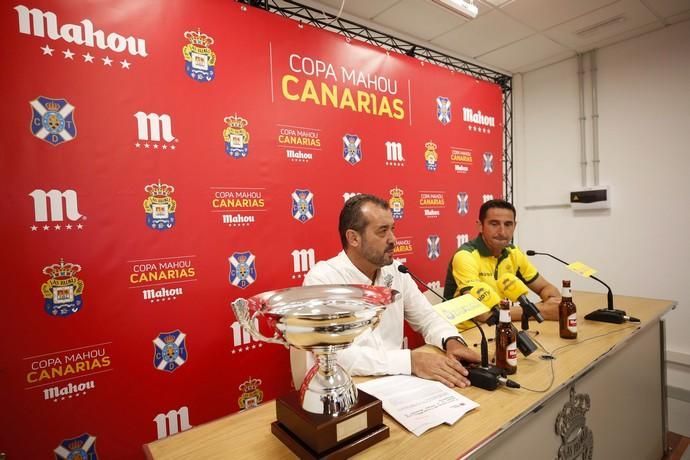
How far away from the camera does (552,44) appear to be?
3.49 metres

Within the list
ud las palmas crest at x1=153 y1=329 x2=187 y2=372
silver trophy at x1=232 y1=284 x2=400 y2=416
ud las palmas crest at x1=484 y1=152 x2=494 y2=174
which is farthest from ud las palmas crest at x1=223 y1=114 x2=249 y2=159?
ud las palmas crest at x1=484 y1=152 x2=494 y2=174

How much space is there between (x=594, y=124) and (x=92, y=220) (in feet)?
14.6

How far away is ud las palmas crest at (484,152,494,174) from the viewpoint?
3.67 meters

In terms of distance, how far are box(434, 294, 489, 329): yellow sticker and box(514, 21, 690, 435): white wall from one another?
2.67 m

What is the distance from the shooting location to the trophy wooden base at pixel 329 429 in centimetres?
81

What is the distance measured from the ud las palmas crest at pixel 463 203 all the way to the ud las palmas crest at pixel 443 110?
0.71 m

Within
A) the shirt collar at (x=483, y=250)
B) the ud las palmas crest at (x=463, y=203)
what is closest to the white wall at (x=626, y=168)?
the ud las palmas crest at (x=463, y=203)

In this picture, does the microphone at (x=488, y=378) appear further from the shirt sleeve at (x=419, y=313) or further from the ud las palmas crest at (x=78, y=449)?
the ud las palmas crest at (x=78, y=449)

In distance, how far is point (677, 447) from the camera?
2266mm

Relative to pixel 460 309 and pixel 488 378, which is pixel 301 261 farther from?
pixel 488 378

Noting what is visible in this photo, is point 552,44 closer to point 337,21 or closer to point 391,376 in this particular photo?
point 337,21

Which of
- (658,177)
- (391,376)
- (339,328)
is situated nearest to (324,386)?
(339,328)

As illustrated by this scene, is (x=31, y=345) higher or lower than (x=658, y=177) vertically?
lower

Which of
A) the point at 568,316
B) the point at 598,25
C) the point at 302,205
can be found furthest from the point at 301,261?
the point at 598,25
